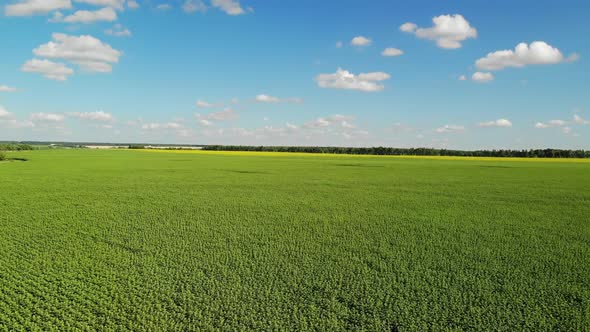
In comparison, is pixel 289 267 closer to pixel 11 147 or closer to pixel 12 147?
pixel 11 147

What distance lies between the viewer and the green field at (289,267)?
4148mm

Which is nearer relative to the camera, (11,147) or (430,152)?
(11,147)

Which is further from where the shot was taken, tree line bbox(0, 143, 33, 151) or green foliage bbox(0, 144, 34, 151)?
tree line bbox(0, 143, 33, 151)

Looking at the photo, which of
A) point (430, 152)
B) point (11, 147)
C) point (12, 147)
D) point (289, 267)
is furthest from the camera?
point (430, 152)

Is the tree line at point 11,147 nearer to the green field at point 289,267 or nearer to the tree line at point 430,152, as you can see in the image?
the tree line at point 430,152

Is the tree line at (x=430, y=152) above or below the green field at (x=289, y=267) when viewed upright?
above

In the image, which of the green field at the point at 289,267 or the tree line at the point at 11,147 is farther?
the tree line at the point at 11,147

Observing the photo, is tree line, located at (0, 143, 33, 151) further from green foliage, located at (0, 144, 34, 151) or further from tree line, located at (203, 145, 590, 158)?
tree line, located at (203, 145, 590, 158)

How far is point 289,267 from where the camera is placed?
5.42 m

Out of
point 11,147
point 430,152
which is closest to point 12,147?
point 11,147

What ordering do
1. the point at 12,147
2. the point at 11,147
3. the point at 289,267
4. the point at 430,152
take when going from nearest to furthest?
1. the point at 289,267
2. the point at 11,147
3. the point at 12,147
4. the point at 430,152

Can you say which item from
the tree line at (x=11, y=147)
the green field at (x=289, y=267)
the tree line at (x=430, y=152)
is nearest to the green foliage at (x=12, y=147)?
the tree line at (x=11, y=147)

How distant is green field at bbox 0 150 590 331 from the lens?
415 centimetres

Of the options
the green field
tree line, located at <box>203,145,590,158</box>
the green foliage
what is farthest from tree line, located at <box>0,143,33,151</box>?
the green field
